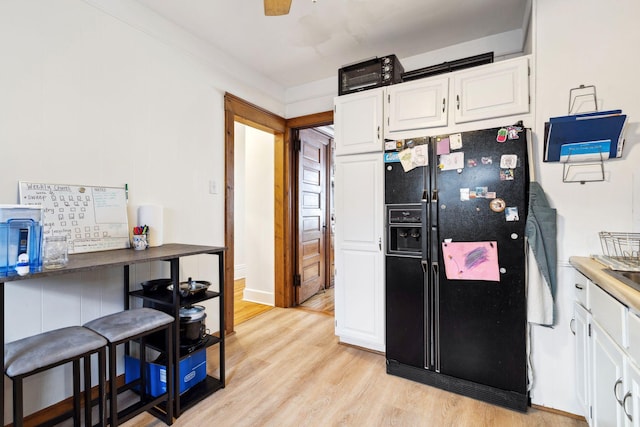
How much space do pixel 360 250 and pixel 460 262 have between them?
79 cm

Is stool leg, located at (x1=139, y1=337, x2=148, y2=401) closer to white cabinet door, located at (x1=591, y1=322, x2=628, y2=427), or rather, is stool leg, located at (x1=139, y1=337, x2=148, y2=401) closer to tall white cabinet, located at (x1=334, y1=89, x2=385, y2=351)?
tall white cabinet, located at (x1=334, y1=89, x2=385, y2=351)

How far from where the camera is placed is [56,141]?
1.74 metres

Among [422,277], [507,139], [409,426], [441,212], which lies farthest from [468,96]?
[409,426]

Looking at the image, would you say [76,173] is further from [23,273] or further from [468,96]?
[468,96]

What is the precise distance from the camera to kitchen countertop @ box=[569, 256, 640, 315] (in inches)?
38.6

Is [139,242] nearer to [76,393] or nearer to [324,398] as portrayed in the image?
[76,393]

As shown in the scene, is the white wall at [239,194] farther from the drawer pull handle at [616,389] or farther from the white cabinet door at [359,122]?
the drawer pull handle at [616,389]

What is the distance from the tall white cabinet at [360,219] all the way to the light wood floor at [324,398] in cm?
31

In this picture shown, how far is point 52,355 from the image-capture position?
1269 mm

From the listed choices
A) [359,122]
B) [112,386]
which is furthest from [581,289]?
[112,386]

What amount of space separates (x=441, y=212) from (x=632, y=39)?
53.4 inches

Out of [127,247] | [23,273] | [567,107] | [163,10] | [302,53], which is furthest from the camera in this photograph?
[302,53]

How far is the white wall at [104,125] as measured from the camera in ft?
5.27

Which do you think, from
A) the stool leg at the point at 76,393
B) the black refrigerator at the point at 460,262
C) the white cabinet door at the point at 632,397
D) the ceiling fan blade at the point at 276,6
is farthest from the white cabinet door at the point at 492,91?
A: the stool leg at the point at 76,393
